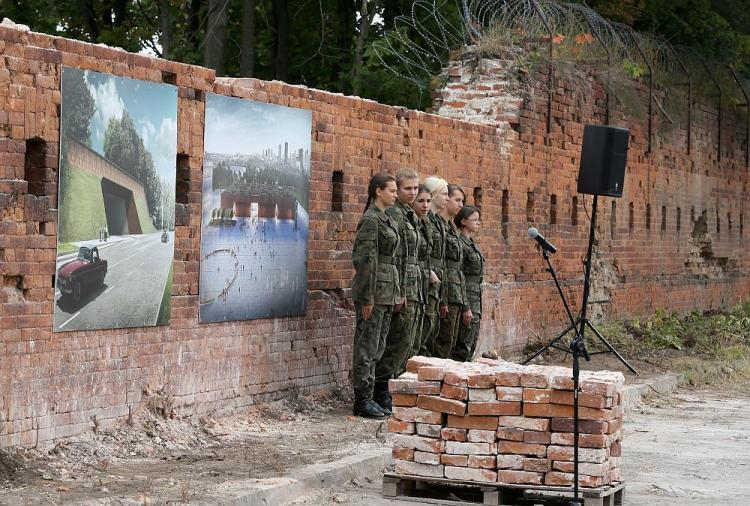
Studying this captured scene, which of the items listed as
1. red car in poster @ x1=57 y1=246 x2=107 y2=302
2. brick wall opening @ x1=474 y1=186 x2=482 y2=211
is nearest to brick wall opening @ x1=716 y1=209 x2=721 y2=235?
brick wall opening @ x1=474 y1=186 x2=482 y2=211

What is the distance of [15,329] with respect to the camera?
8531 mm

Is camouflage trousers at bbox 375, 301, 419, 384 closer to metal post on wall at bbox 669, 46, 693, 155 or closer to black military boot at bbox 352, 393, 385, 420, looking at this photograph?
black military boot at bbox 352, 393, 385, 420

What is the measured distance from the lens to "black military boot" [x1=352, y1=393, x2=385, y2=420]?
1138 cm

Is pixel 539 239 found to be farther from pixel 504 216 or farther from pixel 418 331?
pixel 504 216

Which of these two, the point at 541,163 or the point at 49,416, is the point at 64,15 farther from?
the point at 49,416

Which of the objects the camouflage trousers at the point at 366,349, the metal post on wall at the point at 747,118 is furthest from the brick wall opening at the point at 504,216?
the metal post on wall at the point at 747,118

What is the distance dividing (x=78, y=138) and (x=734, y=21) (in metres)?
19.6

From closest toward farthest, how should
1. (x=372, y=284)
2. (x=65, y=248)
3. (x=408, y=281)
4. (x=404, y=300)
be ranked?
(x=65, y=248), (x=372, y=284), (x=404, y=300), (x=408, y=281)

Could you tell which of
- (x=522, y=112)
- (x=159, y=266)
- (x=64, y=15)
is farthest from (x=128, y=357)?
(x=64, y=15)

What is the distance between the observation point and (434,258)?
1256 centimetres

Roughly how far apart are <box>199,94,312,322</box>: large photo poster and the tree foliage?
1097cm

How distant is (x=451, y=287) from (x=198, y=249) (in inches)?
123

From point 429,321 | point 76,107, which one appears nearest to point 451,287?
point 429,321

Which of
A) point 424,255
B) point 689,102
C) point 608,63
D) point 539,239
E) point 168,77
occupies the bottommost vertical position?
point 424,255
